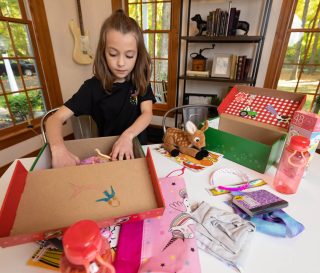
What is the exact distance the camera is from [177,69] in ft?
8.23

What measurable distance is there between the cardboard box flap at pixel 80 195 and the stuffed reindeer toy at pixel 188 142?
33 cm

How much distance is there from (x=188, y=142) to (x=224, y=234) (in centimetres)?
43

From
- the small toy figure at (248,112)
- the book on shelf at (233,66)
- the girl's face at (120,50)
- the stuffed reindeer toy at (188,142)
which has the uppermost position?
the girl's face at (120,50)

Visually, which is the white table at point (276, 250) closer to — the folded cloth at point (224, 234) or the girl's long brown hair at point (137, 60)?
the folded cloth at point (224, 234)

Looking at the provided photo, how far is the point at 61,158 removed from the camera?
68 centimetres

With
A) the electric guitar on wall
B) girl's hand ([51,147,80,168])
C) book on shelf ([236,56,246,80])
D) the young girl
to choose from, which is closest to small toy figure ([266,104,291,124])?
the young girl

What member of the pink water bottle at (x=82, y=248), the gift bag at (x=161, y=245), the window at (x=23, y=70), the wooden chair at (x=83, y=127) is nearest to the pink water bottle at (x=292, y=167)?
the gift bag at (x=161, y=245)

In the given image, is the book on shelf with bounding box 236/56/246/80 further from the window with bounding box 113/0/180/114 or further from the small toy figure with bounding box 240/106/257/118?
the small toy figure with bounding box 240/106/257/118

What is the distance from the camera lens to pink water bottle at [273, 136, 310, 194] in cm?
60

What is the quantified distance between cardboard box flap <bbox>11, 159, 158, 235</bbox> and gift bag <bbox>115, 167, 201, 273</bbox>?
0.25 feet

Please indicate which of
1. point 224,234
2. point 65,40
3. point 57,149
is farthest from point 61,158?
point 65,40

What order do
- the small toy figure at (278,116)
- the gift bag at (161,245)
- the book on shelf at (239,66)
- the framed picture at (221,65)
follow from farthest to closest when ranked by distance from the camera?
1. the framed picture at (221,65)
2. the book on shelf at (239,66)
3. the small toy figure at (278,116)
4. the gift bag at (161,245)

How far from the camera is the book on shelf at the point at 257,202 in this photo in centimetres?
53

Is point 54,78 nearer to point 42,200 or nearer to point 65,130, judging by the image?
point 65,130
